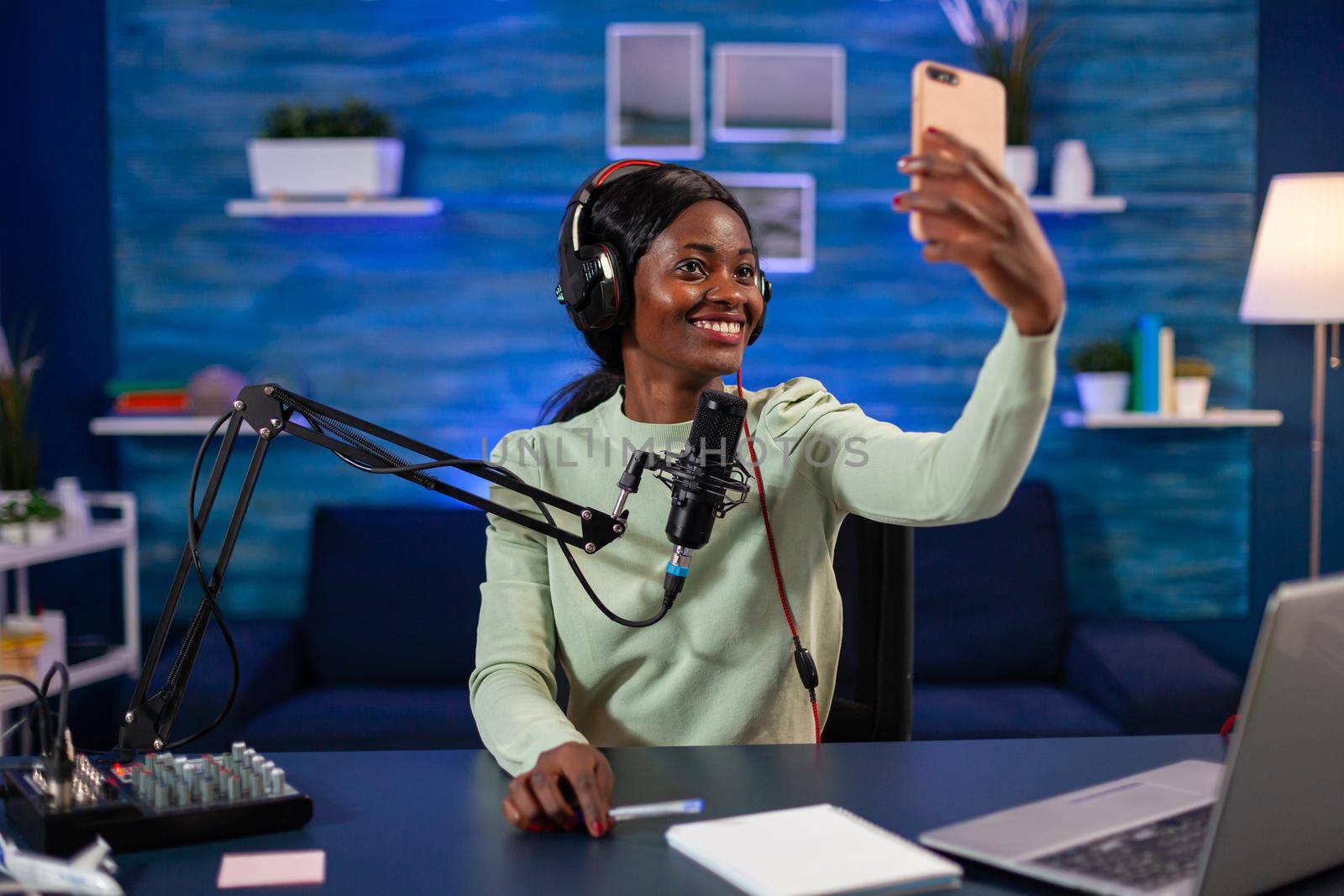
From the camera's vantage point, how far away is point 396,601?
3453 mm

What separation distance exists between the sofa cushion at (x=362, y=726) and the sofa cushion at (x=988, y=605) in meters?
1.32

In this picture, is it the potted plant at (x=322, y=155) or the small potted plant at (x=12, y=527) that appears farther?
the potted plant at (x=322, y=155)

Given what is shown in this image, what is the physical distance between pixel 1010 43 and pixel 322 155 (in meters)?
2.05

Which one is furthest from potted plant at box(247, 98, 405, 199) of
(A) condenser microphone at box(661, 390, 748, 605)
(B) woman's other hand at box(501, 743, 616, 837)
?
(B) woman's other hand at box(501, 743, 616, 837)


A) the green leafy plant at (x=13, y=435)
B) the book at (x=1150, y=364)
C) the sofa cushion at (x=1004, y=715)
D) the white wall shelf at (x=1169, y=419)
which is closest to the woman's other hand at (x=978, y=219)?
the sofa cushion at (x=1004, y=715)

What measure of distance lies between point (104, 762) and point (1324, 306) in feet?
10.2

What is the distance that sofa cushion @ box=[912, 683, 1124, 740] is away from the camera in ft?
9.97

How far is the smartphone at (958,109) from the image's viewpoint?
38.9 inches

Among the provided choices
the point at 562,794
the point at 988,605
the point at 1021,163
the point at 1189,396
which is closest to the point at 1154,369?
the point at 1189,396

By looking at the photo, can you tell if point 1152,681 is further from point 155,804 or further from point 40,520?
point 40,520

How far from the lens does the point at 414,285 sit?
3.71 m

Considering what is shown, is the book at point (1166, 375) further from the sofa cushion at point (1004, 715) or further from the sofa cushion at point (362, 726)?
the sofa cushion at point (362, 726)

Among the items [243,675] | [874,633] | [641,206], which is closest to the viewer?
[641,206]

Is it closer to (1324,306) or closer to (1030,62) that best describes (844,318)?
(1030,62)
